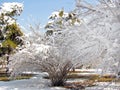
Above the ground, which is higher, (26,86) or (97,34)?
(97,34)

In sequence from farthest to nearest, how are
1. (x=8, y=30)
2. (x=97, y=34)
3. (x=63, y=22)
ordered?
1. (x=8, y=30)
2. (x=63, y=22)
3. (x=97, y=34)

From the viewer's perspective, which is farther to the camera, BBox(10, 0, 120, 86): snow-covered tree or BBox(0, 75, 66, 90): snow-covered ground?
BBox(0, 75, 66, 90): snow-covered ground

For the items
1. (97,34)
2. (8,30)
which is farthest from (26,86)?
(8,30)

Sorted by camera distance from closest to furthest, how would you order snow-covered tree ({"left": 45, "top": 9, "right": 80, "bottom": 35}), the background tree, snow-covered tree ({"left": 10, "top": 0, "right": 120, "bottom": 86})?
snow-covered tree ({"left": 10, "top": 0, "right": 120, "bottom": 86})
snow-covered tree ({"left": 45, "top": 9, "right": 80, "bottom": 35})
the background tree

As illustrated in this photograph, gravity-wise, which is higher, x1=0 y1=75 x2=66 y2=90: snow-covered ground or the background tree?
the background tree

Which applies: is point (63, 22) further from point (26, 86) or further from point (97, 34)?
point (26, 86)

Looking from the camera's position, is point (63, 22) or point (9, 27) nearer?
point (63, 22)

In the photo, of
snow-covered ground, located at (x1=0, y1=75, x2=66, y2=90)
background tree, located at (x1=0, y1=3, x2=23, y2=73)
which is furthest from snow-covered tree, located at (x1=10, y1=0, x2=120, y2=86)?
background tree, located at (x1=0, y1=3, x2=23, y2=73)

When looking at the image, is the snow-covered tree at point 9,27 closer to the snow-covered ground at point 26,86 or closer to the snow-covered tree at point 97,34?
the snow-covered ground at point 26,86

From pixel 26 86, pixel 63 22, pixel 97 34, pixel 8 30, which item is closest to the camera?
pixel 97 34

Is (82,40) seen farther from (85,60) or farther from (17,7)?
(17,7)

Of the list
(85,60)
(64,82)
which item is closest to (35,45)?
(64,82)

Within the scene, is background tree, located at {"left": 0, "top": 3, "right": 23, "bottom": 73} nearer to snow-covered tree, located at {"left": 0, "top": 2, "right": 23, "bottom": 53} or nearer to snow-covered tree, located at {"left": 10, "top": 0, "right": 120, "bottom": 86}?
snow-covered tree, located at {"left": 0, "top": 2, "right": 23, "bottom": 53}

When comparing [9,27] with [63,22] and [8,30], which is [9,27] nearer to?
[8,30]
